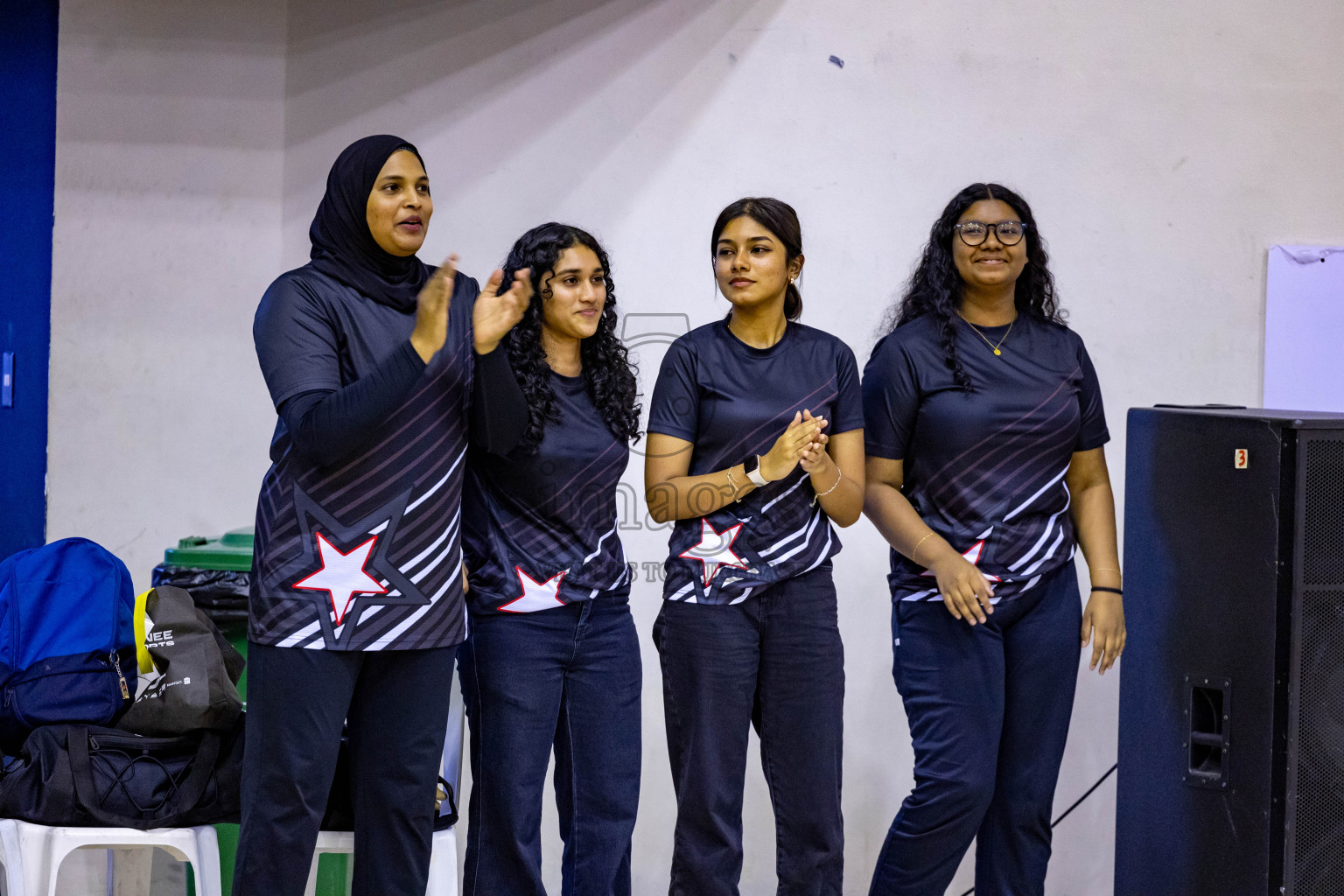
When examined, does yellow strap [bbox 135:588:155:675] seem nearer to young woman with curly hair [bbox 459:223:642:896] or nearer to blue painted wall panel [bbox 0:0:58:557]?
young woman with curly hair [bbox 459:223:642:896]

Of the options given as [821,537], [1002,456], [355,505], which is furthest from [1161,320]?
[355,505]

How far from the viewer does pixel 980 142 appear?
3.33 metres

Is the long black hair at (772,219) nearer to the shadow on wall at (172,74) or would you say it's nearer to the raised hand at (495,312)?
the raised hand at (495,312)

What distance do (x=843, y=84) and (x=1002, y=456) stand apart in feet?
4.81

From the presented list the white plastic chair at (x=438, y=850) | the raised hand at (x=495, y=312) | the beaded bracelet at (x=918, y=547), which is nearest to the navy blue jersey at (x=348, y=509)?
the raised hand at (x=495, y=312)

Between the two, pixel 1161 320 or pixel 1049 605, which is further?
pixel 1161 320

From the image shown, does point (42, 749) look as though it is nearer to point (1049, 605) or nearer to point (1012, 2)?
point (1049, 605)

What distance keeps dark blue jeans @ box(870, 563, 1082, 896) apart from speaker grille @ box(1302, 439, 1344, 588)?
503mm

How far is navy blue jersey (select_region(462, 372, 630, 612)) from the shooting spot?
215cm

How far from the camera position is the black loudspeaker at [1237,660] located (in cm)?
202

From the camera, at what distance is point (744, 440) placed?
2.26m

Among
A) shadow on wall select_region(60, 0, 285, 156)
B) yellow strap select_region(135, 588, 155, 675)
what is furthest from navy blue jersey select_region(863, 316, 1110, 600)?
shadow on wall select_region(60, 0, 285, 156)

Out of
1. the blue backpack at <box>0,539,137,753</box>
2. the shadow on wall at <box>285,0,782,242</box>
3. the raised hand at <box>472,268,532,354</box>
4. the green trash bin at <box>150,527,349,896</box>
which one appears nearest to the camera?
the raised hand at <box>472,268,532,354</box>

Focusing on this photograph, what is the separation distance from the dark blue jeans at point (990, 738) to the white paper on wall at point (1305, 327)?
1419mm
